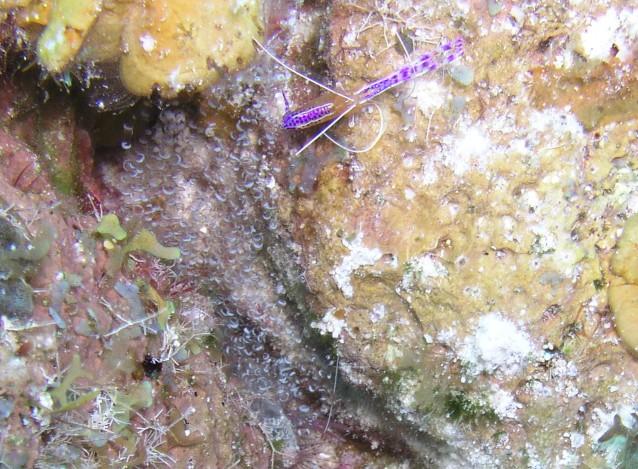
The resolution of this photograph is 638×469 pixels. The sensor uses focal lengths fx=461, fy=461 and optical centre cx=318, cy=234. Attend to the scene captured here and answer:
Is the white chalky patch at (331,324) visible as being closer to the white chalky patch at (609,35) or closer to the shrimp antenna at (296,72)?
the shrimp antenna at (296,72)

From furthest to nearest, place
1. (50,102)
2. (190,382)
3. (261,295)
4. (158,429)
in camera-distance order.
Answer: (261,295) < (190,382) < (50,102) < (158,429)

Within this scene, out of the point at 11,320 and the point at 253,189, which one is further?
the point at 253,189

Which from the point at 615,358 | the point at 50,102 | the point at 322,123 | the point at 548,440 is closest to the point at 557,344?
the point at 615,358

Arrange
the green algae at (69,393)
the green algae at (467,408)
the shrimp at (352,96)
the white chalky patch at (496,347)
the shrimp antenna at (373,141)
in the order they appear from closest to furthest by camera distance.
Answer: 1. the green algae at (69,393)
2. the shrimp at (352,96)
3. the shrimp antenna at (373,141)
4. the white chalky patch at (496,347)
5. the green algae at (467,408)

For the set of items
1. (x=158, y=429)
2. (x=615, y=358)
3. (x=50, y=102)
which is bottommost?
(x=158, y=429)

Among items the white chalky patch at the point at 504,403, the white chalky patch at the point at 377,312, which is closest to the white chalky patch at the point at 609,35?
the white chalky patch at the point at 377,312

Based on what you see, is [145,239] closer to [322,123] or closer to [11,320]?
[11,320]

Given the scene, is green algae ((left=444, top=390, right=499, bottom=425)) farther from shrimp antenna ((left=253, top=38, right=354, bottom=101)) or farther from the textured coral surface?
shrimp antenna ((left=253, top=38, right=354, bottom=101))

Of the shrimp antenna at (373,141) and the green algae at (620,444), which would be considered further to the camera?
the green algae at (620,444)
